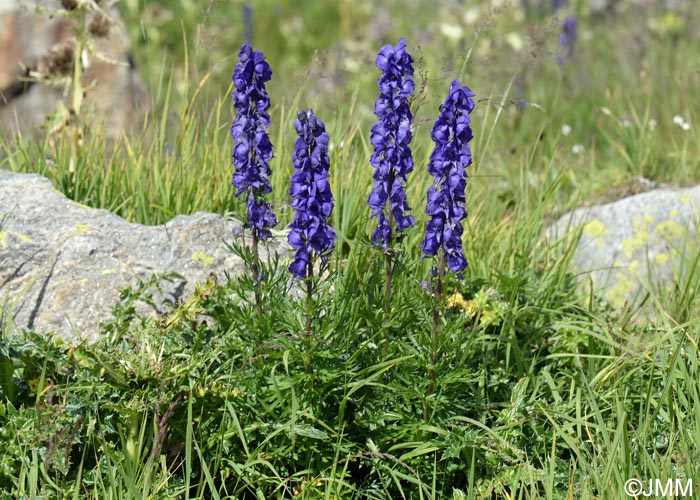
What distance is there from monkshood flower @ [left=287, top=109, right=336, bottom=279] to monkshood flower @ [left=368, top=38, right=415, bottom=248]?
6.4 inches

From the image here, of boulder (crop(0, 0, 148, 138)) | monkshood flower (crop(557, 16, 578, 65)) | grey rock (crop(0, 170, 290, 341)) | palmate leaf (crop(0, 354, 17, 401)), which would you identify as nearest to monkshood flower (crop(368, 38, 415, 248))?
grey rock (crop(0, 170, 290, 341))

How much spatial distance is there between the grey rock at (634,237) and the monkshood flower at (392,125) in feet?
5.26

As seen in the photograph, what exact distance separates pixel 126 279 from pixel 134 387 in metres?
0.66

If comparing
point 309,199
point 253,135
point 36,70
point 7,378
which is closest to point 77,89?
point 7,378

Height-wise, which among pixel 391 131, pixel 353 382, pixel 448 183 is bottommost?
pixel 353 382

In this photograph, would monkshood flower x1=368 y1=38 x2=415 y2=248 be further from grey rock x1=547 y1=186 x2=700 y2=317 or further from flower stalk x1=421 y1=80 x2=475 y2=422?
grey rock x1=547 y1=186 x2=700 y2=317

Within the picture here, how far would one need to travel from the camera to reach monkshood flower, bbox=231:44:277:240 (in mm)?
2660

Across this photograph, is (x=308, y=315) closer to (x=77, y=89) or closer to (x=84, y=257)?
(x=84, y=257)

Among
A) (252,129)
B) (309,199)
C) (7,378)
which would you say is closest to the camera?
(309,199)

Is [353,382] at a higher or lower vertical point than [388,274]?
lower

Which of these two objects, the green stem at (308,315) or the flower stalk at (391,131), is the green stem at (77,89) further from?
the flower stalk at (391,131)

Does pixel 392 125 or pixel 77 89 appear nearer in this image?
pixel 392 125

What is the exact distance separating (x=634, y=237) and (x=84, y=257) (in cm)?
270

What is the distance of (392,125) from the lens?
2.61 metres
